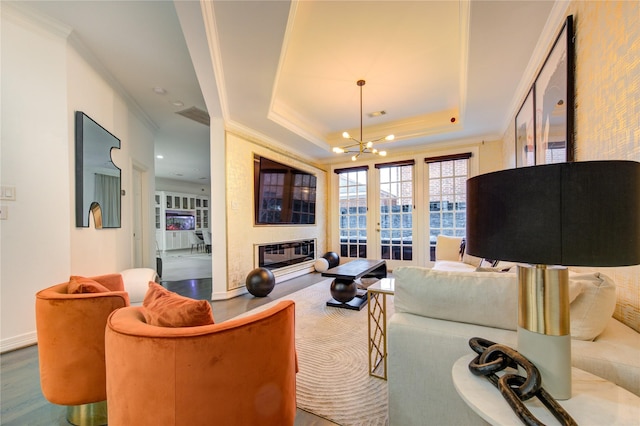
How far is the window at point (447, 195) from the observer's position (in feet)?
16.2

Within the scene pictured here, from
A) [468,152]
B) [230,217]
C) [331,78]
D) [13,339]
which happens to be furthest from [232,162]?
[468,152]

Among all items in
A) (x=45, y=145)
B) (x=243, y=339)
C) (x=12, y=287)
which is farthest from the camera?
(x=45, y=145)

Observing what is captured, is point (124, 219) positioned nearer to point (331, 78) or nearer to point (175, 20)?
point (175, 20)

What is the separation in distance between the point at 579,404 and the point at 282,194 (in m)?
4.52

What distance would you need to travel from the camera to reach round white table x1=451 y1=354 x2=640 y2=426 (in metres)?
0.66

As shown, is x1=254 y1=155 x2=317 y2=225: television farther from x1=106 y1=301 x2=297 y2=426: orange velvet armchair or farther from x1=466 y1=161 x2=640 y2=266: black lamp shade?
x1=466 y1=161 x2=640 y2=266: black lamp shade

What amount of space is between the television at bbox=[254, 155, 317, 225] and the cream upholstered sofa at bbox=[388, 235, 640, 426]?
3461 millimetres

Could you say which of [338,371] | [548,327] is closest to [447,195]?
[338,371]

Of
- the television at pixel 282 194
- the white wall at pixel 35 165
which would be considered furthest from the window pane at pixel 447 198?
the white wall at pixel 35 165

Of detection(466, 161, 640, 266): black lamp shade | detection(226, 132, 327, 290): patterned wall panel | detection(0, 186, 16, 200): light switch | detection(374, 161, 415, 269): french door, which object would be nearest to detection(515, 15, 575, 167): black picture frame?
detection(466, 161, 640, 266): black lamp shade

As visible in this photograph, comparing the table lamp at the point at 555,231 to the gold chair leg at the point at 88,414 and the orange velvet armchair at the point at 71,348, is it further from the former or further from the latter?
the gold chair leg at the point at 88,414

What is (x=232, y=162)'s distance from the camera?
154 inches

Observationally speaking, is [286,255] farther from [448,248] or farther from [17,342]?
[17,342]

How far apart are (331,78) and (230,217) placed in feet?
7.86
